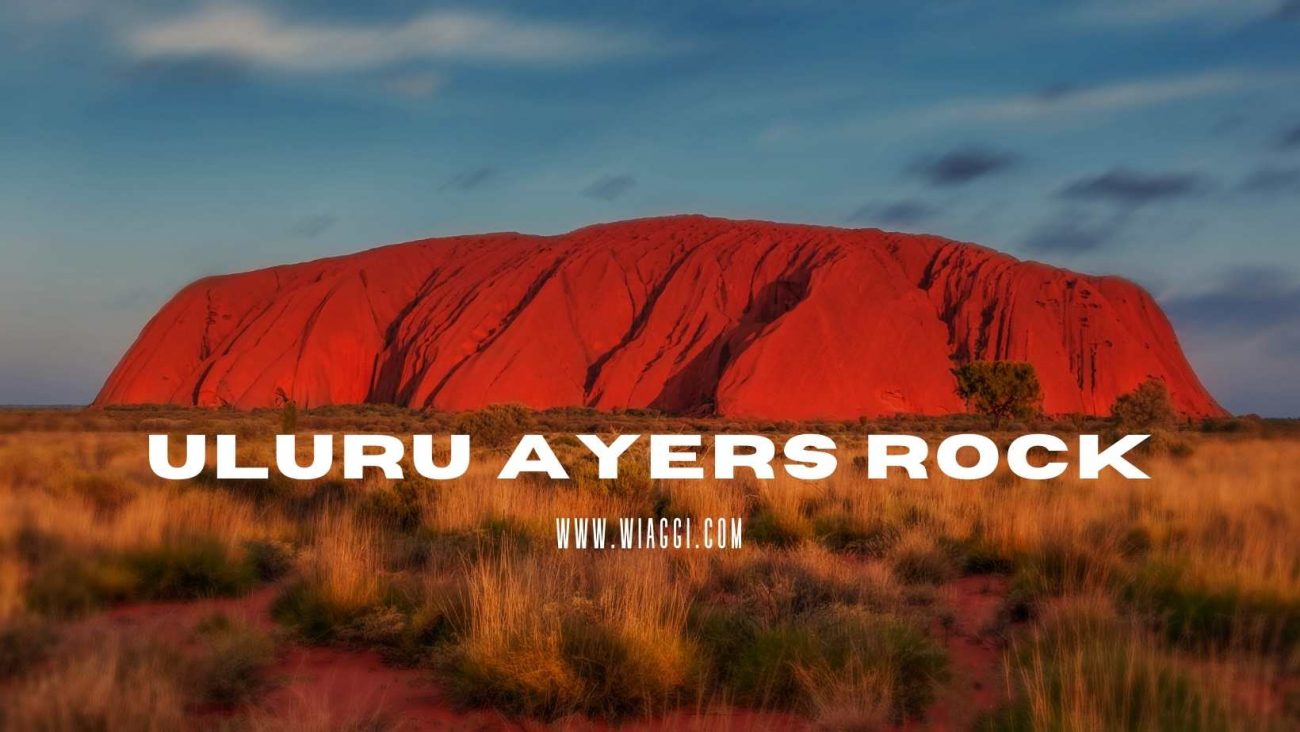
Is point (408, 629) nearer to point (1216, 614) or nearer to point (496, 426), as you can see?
point (1216, 614)

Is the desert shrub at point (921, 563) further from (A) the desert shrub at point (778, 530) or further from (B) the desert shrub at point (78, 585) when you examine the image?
(B) the desert shrub at point (78, 585)

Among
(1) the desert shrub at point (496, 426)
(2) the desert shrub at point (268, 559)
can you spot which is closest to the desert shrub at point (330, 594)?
(2) the desert shrub at point (268, 559)

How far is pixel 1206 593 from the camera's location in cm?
609

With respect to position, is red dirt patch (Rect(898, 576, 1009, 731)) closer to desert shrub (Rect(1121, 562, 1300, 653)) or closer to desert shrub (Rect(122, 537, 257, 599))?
desert shrub (Rect(1121, 562, 1300, 653))

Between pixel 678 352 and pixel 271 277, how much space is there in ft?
112

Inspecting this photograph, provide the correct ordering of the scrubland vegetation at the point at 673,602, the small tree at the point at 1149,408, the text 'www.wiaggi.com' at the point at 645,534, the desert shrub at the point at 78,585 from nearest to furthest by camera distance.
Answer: the scrubland vegetation at the point at 673,602
the desert shrub at the point at 78,585
the text 'www.wiaggi.com' at the point at 645,534
the small tree at the point at 1149,408

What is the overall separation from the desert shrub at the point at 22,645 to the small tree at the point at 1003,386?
39936 mm

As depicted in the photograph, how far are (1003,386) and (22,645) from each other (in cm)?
4041

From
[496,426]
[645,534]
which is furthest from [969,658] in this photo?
[496,426]

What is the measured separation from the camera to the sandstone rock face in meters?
54.2

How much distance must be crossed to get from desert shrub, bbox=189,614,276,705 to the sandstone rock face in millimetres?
44323

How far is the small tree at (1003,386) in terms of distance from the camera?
134ft

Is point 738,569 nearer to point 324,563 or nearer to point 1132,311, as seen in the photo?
point 324,563

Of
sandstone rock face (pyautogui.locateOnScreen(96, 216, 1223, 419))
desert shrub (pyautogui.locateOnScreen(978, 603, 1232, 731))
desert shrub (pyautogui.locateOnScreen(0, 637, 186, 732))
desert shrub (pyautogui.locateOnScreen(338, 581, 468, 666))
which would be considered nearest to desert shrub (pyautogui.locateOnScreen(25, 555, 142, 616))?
desert shrub (pyautogui.locateOnScreen(338, 581, 468, 666))
